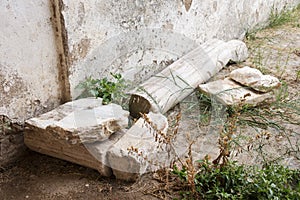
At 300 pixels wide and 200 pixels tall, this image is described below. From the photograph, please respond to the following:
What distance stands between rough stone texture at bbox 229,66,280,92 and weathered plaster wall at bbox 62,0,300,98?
2.34 feet

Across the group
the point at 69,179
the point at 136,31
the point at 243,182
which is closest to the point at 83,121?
the point at 69,179

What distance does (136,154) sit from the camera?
2.25m

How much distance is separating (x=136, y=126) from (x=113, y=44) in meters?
0.80

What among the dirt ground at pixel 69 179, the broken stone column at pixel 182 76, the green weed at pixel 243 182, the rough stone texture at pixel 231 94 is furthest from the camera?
the rough stone texture at pixel 231 94

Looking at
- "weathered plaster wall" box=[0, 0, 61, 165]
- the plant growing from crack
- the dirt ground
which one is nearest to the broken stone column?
the plant growing from crack

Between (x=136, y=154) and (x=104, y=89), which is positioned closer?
(x=136, y=154)

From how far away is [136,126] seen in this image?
2539mm

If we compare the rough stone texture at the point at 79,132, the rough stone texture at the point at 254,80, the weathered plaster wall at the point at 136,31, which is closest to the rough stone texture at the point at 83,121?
the rough stone texture at the point at 79,132

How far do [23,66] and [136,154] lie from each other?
0.89 metres

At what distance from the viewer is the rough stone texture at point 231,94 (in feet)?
10.1

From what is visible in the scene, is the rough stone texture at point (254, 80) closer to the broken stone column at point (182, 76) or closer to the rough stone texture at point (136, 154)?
the broken stone column at point (182, 76)

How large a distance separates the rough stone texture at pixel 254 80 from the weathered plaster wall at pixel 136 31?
0.71m

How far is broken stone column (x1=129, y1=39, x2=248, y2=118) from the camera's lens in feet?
9.65

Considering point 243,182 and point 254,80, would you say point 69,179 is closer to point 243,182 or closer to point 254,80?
point 243,182
